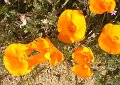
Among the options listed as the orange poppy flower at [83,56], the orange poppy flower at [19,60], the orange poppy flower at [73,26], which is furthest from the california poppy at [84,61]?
the orange poppy flower at [19,60]

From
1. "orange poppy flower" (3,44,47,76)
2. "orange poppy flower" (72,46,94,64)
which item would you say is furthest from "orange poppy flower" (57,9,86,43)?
"orange poppy flower" (3,44,47,76)

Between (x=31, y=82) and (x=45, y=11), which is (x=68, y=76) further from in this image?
(x=45, y=11)

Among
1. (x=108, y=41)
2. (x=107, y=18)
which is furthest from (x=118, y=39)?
(x=107, y=18)

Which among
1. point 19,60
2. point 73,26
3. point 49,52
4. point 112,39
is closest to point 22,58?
point 19,60

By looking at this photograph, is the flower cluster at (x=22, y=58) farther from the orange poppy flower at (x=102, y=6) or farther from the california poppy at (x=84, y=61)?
the orange poppy flower at (x=102, y=6)

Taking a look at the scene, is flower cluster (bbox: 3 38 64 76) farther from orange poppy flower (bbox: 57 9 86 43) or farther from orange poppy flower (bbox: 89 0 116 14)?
orange poppy flower (bbox: 89 0 116 14)

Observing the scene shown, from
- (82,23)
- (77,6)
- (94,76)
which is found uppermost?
(77,6)

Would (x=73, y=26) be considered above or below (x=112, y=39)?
above

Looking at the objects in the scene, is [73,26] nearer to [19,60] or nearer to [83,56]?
[83,56]
